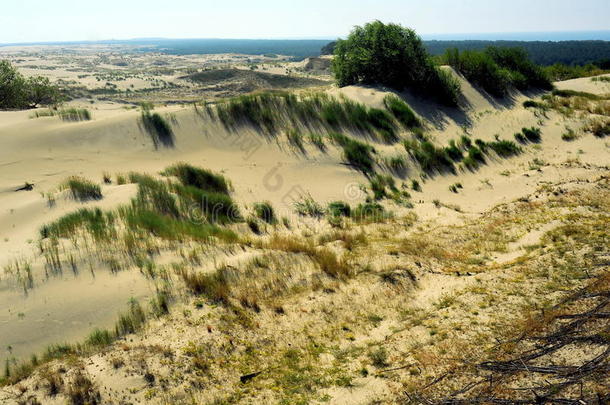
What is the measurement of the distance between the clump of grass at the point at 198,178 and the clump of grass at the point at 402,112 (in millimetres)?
9683

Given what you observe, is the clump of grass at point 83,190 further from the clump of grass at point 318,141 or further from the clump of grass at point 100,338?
the clump of grass at point 318,141

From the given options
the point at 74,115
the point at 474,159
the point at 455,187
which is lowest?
the point at 455,187

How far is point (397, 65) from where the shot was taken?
2083 cm

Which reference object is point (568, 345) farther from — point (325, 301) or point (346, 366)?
point (325, 301)

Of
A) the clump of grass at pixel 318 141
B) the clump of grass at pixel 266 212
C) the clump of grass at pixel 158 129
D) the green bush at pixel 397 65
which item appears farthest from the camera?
the green bush at pixel 397 65

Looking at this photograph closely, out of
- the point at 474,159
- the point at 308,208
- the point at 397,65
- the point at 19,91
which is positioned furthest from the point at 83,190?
the point at 397,65

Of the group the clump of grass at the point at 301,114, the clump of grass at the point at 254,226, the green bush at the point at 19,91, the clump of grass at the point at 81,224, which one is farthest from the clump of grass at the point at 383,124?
the green bush at the point at 19,91

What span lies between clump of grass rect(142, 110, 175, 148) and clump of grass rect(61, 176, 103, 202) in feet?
13.7

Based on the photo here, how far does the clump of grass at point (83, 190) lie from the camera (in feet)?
31.3

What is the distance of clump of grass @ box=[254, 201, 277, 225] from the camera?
10.9 meters

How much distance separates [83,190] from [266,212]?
4713mm

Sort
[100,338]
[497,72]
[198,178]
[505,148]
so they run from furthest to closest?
1. [497,72]
2. [505,148]
3. [198,178]
4. [100,338]

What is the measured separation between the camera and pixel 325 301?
6734 millimetres

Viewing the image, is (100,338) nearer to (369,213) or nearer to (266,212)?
(266,212)
